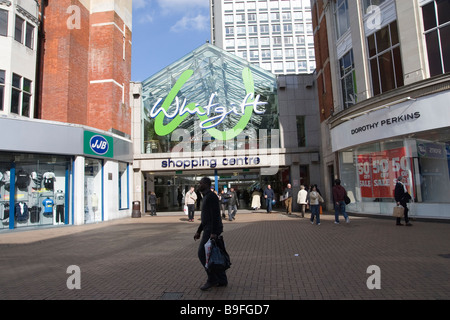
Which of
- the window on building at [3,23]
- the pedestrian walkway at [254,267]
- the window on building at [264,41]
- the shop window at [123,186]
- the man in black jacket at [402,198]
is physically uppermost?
the window on building at [264,41]

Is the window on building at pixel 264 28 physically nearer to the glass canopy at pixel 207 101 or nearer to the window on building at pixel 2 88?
the glass canopy at pixel 207 101

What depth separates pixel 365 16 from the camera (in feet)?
49.5

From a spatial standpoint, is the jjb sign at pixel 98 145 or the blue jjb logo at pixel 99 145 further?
the blue jjb logo at pixel 99 145

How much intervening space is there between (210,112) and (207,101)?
91cm

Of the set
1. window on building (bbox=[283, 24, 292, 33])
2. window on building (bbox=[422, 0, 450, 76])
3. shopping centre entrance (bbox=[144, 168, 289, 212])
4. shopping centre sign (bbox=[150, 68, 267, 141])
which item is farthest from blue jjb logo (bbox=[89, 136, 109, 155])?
window on building (bbox=[283, 24, 292, 33])

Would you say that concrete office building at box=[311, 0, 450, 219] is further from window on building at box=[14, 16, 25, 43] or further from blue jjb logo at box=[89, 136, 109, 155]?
window on building at box=[14, 16, 25, 43]

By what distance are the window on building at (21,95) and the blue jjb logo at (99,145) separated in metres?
3.34

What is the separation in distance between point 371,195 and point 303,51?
67.8 m

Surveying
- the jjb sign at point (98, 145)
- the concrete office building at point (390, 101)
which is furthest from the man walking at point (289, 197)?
the jjb sign at point (98, 145)

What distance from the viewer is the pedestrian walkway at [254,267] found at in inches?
183

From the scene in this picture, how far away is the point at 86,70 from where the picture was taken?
19766mm

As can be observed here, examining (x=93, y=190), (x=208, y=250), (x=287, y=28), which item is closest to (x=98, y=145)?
(x=93, y=190)

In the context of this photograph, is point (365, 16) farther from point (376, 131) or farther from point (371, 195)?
point (371, 195)

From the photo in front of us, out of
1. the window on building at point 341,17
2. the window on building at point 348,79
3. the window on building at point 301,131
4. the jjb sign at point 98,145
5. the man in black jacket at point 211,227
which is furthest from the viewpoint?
the window on building at point 301,131
